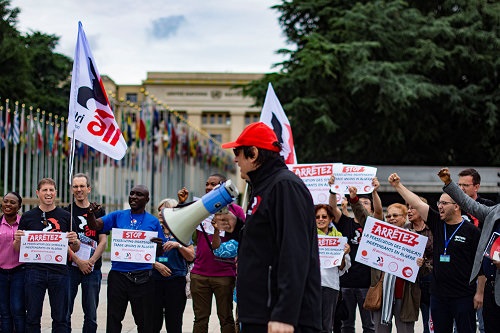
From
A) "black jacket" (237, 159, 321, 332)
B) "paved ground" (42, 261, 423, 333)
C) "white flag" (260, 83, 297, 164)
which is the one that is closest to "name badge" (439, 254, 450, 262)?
"black jacket" (237, 159, 321, 332)

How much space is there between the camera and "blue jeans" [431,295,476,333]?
7.34 m

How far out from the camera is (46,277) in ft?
26.5

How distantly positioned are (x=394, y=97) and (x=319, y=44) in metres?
2.94

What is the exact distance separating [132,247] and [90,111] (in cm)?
193

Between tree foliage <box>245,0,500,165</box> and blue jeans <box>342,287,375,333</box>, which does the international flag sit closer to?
tree foliage <box>245,0,500,165</box>

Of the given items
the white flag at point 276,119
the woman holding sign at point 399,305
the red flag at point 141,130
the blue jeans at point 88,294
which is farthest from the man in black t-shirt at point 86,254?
the red flag at point 141,130

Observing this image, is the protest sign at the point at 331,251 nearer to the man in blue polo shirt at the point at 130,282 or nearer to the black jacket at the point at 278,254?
the man in blue polo shirt at the point at 130,282

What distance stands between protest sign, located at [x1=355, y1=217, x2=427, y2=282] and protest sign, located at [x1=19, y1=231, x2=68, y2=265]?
331 centimetres

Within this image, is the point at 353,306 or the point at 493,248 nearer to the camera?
the point at 493,248

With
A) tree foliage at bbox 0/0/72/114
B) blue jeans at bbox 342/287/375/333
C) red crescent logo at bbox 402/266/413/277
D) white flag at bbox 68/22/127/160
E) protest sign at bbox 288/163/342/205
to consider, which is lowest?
blue jeans at bbox 342/287/375/333

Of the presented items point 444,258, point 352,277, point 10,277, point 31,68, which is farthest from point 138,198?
point 31,68

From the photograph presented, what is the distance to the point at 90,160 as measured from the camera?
26.4 meters

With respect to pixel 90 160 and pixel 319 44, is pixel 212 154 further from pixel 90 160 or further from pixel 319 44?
pixel 319 44

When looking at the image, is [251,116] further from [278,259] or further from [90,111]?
[278,259]
